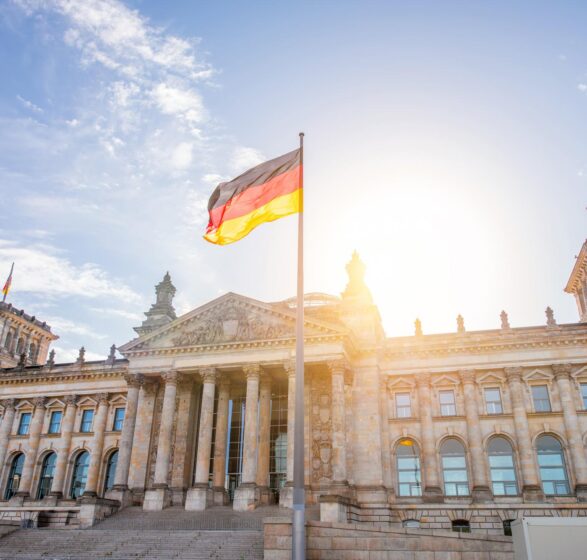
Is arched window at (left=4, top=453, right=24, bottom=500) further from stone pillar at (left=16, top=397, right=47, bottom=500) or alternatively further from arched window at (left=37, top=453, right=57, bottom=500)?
arched window at (left=37, top=453, right=57, bottom=500)

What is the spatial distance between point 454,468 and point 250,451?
14105 mm

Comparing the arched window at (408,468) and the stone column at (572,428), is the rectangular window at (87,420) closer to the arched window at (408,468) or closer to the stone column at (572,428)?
the arched window at (408,468)

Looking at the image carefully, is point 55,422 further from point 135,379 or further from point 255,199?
point 255,199

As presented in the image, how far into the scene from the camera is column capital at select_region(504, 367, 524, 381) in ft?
134

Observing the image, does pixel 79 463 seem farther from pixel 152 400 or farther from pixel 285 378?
pixel 285 378

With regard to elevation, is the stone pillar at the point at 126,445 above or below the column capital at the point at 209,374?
below

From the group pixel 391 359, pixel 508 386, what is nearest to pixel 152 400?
pixel 391 359

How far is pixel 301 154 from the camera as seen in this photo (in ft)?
69.0

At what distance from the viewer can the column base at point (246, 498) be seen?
36.4 metres

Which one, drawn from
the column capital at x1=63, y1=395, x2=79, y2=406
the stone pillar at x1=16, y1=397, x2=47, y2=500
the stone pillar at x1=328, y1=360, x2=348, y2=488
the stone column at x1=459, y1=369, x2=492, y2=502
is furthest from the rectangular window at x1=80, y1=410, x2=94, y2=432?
the stone column at x1=459, y1=369, x2=492, y2=502

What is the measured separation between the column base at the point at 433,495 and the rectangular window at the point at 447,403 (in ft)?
17.1

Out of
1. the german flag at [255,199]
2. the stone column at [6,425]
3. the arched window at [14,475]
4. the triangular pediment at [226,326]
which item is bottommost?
the arched window at [14,475]

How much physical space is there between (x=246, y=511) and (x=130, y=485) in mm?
10823

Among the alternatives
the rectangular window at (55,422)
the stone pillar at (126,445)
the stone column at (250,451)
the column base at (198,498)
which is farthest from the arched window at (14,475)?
the stone column at (250,451)
